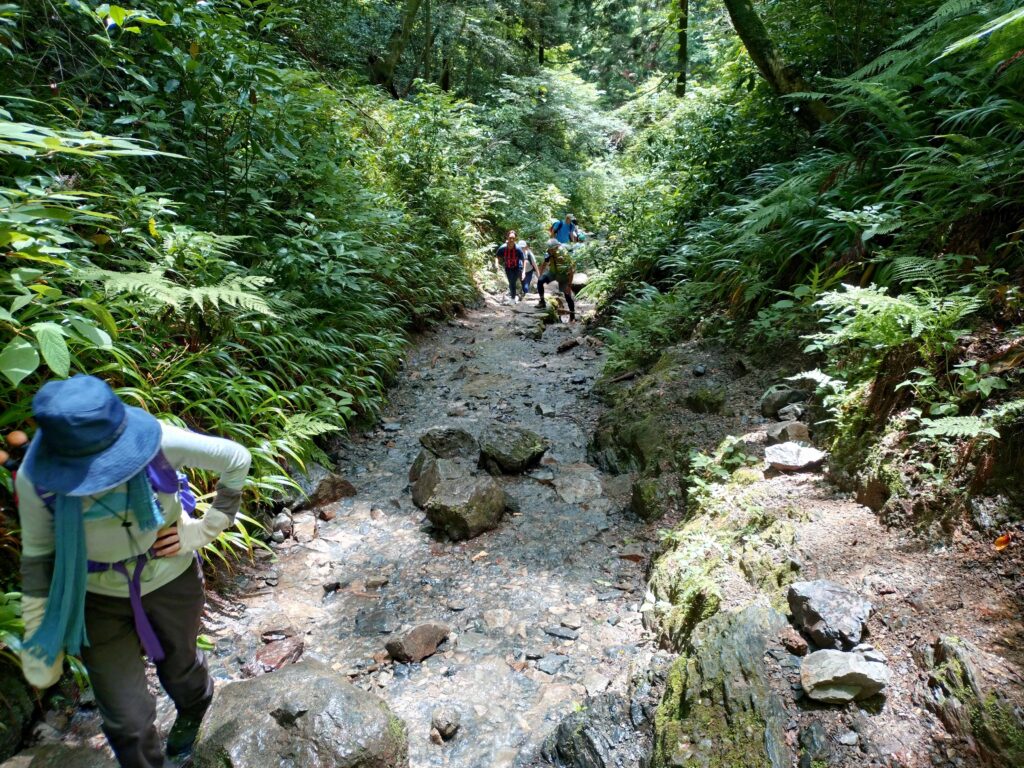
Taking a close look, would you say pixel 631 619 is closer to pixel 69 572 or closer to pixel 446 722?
pixel 446 722

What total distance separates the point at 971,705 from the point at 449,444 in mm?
4788

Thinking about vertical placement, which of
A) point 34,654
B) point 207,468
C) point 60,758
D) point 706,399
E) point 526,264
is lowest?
point 60,758

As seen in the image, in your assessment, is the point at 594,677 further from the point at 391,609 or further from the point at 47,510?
the point at 47,510

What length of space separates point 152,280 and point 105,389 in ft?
6.94

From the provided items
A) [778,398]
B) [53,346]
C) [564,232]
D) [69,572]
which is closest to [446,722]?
[69,572]

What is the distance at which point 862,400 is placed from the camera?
3.63m

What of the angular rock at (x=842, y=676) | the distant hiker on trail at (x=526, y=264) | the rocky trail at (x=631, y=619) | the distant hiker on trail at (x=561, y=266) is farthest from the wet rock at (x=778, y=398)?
the distant hiker on trail at (x=526, y=264)

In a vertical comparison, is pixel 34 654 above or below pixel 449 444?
above

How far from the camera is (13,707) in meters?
2.64

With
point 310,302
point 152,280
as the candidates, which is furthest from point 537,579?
point 310,302

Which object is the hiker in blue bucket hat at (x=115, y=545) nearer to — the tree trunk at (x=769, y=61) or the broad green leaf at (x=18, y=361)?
the broad green leaf at (x=18, y=361)

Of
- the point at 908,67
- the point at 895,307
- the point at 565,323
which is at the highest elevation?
the point at 908,67

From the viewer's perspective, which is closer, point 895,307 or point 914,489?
point 914,489

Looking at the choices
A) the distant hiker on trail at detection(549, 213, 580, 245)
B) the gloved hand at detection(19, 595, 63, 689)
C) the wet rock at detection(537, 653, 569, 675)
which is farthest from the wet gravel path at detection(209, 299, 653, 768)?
the distant hiker on trail at detection(549, 213, 580, 245)
